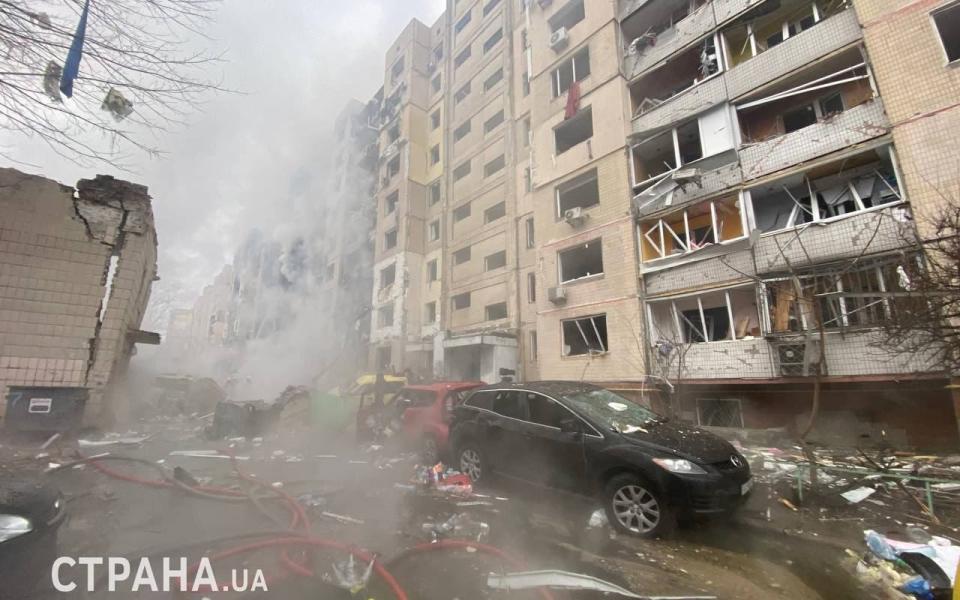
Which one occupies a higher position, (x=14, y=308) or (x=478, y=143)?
(x=478, y=143)

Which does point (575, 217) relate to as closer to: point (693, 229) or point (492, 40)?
point (693, 229)

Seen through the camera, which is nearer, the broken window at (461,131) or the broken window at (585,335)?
the broken window at (585,335)

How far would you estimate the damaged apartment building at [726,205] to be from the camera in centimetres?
752

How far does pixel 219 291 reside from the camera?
5822cm

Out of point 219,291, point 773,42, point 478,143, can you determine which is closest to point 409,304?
point 478,143

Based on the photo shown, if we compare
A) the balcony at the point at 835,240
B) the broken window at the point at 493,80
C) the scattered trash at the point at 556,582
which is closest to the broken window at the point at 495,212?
the broken window at the point at 493,80

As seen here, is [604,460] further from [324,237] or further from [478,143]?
[324,237]

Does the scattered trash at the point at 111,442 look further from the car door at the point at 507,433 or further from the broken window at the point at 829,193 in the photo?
the broken window at the point at 829,193

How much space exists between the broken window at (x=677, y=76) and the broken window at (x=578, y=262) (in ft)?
15.1

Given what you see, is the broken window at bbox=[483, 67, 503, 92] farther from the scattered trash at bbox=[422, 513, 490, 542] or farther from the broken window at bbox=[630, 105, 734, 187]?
the scattered trash at bbox=[422, 513, 490, 542]

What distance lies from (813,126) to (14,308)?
→ 18.6 m

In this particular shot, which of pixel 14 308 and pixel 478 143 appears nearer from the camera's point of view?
pixel 14 308

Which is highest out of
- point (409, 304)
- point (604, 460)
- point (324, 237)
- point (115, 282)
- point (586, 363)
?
point (324, 237)

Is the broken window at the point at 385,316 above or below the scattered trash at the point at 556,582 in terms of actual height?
above
